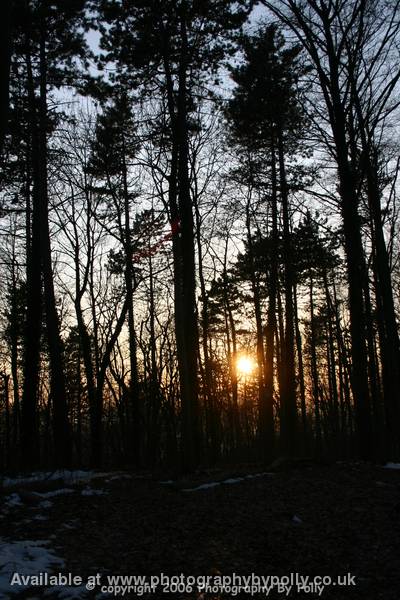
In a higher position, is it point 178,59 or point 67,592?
point 178,59

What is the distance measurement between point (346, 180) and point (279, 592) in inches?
387

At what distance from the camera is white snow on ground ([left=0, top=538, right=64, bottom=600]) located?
3.91 meters

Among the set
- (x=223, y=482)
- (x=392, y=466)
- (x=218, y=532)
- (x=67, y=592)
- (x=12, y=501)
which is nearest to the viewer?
(x=67, y=592)

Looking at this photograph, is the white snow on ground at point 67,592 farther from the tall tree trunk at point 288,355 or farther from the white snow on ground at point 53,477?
the tall tree trunk at point 288,355

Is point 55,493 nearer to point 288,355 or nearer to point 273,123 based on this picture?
point 288,355

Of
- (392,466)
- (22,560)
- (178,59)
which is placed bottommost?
(392,466)

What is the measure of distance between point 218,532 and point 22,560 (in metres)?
2.45

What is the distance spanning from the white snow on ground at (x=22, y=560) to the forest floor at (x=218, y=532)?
0.07ft

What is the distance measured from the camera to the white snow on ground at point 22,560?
391 centimetres

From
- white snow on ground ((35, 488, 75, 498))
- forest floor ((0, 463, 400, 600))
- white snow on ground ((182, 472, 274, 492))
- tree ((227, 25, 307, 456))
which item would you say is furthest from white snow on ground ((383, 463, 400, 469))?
white snow on ground ((35, 488, 75, 498))

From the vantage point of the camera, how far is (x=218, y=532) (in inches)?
230

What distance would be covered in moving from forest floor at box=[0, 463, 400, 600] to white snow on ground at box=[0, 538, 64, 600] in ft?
0.07

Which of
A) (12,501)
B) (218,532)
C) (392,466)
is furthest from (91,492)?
(392,466)

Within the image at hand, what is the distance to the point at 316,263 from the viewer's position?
20.6m
